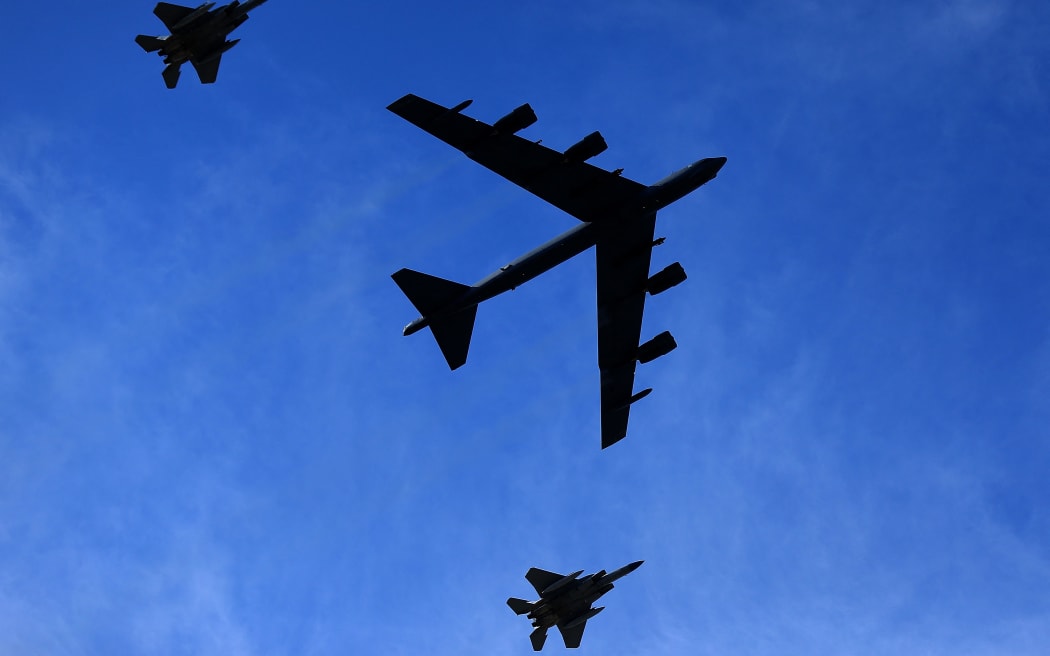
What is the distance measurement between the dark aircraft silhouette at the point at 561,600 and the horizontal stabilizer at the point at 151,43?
40427mm

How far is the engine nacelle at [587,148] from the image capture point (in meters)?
46.1

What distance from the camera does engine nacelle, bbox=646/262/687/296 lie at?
5122 cm

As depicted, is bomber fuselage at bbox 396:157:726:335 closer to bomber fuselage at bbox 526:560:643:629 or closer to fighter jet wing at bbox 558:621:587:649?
bomber fuselage at bbox 526:560:643:629

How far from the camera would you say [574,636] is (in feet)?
197

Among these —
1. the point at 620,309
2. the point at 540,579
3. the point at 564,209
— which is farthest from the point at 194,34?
the point at 540,579

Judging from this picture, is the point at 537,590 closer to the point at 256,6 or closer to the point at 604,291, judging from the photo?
the point at 604,291

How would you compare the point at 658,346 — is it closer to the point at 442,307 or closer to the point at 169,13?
the point at 442,307

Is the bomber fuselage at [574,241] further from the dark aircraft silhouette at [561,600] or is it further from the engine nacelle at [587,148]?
the dark aircraft silhouette at [561,600]

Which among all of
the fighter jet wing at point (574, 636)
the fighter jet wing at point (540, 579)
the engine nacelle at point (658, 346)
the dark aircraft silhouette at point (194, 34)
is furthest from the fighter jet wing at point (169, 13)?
the fighter jet wing at point (574, 636)

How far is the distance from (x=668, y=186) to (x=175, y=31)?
31888 mm

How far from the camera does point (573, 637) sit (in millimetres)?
60000

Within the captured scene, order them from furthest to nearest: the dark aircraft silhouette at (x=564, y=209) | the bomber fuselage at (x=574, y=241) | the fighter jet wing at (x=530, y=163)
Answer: the bomber fuselage at (x=574, y=241) < the dark aircraft silhouette at (x=564, y=209) < the fighter jet wing at (x=530, y=163)

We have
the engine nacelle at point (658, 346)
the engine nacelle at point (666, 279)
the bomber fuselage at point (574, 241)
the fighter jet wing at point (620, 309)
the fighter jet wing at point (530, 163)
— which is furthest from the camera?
the engine nacelle at point (658, 346)

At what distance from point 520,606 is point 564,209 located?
26252mm
